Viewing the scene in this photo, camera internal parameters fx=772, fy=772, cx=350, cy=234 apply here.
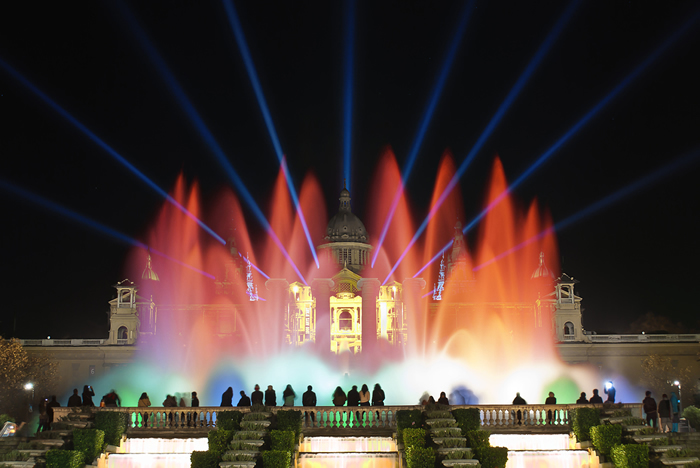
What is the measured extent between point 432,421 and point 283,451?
445cm

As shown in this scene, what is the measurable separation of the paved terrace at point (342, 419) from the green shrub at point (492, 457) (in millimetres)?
3916

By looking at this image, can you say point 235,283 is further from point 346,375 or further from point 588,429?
point 588,429

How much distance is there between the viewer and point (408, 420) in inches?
845

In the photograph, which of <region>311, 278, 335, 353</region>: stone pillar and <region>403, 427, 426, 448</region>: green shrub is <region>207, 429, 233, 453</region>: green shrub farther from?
<region>311, 278, 335, 353</region>: stone pillar

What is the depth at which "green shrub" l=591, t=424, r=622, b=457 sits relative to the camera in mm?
20047

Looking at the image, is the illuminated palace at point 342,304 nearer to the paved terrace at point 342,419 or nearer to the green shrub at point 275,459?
the paved terrace at point 342,419

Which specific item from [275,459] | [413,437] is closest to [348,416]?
[413,437]

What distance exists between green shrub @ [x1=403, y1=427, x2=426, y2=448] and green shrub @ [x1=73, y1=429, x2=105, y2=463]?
320 inches

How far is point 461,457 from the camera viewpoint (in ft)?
60.6

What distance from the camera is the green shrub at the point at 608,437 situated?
20.0 metres

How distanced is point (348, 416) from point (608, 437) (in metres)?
7.26

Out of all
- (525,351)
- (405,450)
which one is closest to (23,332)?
(525,351)

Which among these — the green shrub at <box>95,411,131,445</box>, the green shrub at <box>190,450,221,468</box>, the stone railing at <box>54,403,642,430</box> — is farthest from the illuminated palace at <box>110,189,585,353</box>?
the green shrub at <box>190,450,221,468</box>

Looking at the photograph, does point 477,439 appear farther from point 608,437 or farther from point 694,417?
point 694,417
